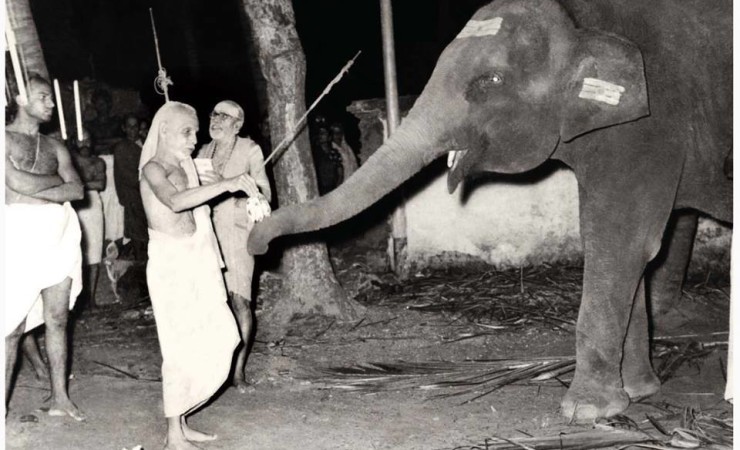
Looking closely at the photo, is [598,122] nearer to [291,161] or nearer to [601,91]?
[601,91]

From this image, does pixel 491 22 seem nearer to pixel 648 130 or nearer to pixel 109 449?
pixel 648 130

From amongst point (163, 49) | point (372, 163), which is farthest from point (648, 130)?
point (163, 49)

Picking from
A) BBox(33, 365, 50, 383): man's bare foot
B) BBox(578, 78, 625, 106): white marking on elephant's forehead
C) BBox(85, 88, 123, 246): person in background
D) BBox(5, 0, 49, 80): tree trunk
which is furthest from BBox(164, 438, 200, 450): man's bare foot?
BBox(85, 88, 123, 246): person in background

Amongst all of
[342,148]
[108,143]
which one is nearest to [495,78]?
[342,148]

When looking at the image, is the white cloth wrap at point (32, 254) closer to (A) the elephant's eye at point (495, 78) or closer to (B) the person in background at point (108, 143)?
(A) the elephant's eye at point (495, 78)

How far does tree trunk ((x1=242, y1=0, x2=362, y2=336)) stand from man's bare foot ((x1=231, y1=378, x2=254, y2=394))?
1.37m

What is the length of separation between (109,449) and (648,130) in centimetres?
346

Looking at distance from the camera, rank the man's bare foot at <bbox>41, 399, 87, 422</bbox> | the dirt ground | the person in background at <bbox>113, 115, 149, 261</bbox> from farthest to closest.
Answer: the person in background at <bbox>113, 115, 149, 261</bbox>, the man's bare foot at <bbox>41, 399, 87, 422</bbox>, the dirt ground

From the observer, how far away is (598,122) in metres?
4.88

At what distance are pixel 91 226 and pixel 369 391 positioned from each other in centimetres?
382

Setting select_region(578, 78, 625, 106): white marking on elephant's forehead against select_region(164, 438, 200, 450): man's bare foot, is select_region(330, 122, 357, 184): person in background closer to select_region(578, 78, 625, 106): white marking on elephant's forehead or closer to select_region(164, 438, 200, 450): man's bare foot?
select_region(578, 78, 625, 106): white marking on elephant's forehead

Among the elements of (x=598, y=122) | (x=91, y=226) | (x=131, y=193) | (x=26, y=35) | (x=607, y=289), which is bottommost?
(x=607, y=289)

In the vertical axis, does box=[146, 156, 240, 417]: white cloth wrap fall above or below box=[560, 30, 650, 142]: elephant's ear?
below

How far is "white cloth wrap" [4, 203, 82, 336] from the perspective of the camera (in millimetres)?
5230
